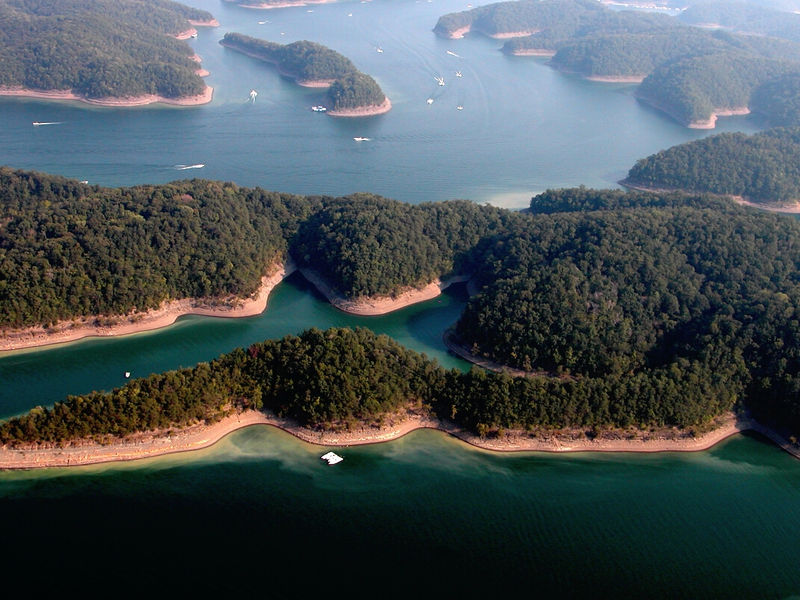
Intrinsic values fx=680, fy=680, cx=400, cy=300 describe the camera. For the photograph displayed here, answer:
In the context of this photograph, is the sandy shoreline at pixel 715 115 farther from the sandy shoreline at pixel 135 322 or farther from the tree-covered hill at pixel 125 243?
the sandy shoreline at pixel 135 322

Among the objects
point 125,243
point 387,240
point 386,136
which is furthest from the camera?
point 386,136

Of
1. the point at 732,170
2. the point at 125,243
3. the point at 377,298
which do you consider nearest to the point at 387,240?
the point at 377,298

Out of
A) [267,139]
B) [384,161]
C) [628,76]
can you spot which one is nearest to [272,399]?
[384,161]

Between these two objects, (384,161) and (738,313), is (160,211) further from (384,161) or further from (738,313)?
(738,313)

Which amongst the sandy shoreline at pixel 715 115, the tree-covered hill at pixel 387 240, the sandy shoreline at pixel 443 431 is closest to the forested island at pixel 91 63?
the tree-covered hill at pixel 387 240

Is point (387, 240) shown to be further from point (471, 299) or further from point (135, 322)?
point (135, 322)

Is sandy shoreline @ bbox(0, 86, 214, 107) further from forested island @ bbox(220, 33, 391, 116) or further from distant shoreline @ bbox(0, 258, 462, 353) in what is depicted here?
distant shoreline @ bbox(0, 258, 462, 353)

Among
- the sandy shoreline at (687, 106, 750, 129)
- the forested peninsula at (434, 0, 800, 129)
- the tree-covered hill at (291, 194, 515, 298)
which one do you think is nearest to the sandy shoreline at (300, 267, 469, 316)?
the tree-covered hill at (291, 194, 515, 298)
